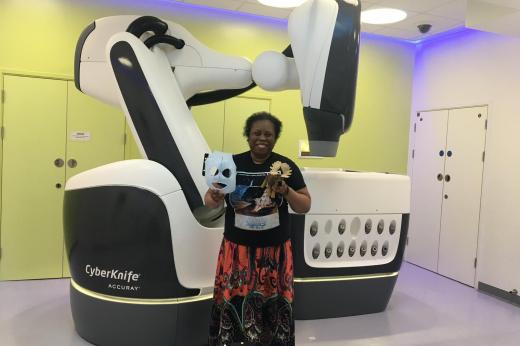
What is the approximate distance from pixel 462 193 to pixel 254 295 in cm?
308

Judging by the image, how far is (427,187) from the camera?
4770mm

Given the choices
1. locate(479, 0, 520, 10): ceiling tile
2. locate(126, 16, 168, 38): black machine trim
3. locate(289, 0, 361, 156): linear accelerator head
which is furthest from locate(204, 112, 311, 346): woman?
locate(479, 0, 520, 10): ceiling tile

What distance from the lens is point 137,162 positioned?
2.31m

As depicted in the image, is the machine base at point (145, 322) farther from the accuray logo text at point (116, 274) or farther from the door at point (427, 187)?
the door at point (427, 187)

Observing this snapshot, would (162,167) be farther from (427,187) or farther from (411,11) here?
(427,187)

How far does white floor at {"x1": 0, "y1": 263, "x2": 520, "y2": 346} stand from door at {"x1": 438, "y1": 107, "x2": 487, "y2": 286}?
0.51 meters

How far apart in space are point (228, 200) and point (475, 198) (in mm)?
3099

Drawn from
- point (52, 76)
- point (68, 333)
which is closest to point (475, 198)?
point (68, 333)

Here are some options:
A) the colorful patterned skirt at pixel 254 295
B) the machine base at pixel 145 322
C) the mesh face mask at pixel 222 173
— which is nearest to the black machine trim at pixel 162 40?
the mesh face mask at pixel 222 173

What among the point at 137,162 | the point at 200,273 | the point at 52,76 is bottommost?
the point at 200,273

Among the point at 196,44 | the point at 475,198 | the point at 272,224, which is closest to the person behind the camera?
the point at 272,224

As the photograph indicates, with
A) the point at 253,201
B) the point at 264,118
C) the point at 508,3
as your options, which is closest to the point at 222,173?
the point at 253,201

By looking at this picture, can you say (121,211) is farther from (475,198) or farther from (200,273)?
(475,198)

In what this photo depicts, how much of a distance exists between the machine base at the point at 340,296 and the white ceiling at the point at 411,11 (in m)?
2.24
